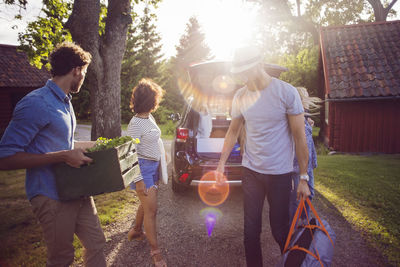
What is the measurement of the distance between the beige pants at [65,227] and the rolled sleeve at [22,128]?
380 mm

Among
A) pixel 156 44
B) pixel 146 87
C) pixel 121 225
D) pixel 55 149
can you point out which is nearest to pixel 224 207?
pixel 121 225

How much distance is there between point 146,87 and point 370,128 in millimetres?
10489

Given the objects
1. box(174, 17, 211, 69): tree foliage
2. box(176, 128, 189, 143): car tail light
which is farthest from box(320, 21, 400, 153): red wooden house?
box(174, 17, 211, 69): tree foliage

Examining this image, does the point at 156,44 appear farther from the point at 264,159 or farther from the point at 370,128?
the point at 264,159

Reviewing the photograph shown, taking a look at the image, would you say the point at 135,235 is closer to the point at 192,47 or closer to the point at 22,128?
the point at 22,128

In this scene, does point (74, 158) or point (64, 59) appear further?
point (64, 59)

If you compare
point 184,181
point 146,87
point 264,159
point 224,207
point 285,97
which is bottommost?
point 224,207

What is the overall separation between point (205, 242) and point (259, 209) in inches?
51.1

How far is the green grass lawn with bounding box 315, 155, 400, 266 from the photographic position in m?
3.43

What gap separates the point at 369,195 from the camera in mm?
5031

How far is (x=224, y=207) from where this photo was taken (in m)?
4.58

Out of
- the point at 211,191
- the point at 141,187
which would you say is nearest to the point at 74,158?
the point at 141,187

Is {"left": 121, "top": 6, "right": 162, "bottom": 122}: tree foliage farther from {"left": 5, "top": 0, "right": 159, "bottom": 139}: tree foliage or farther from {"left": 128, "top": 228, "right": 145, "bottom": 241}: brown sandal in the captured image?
{"left": 128, "top": 228, "right": 145, "bottom": 241}: brown sandal

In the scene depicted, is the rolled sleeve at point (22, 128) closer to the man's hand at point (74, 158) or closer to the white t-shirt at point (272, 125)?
the man's hand at point (74, 158)
